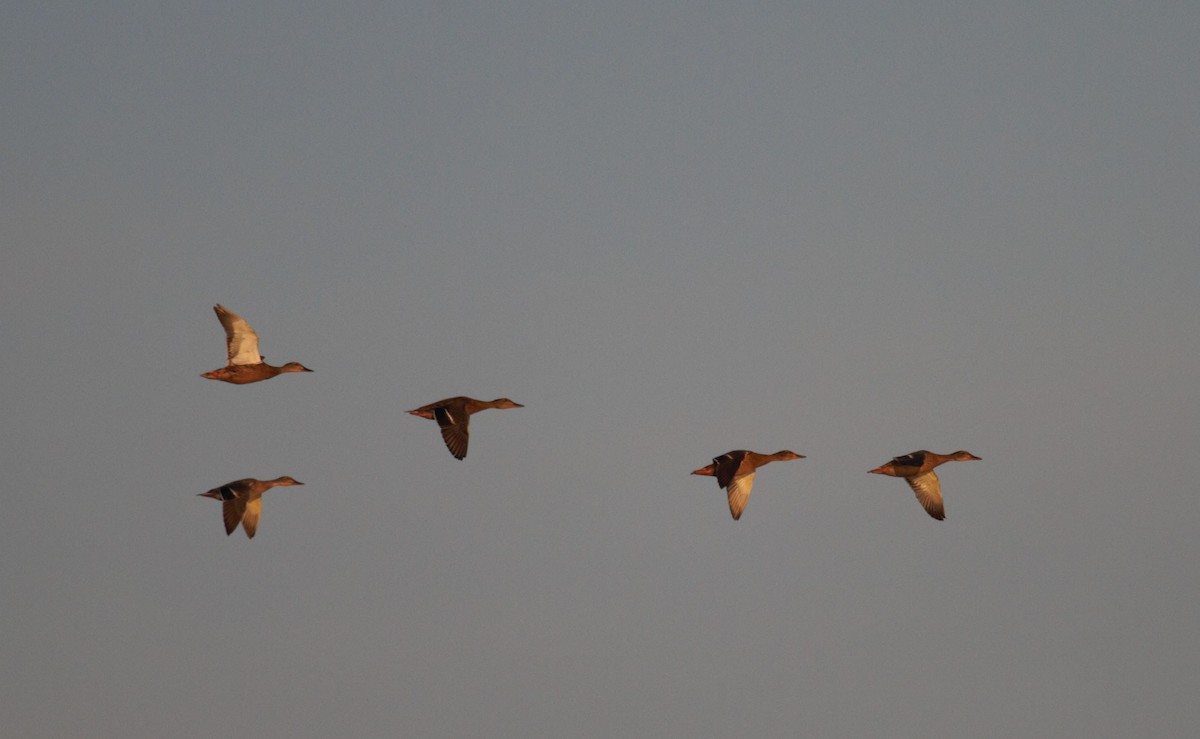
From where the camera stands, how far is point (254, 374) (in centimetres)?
4947

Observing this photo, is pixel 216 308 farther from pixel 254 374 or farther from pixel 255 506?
pixel 255 506

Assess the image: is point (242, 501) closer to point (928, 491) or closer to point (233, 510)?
point (233, 510)

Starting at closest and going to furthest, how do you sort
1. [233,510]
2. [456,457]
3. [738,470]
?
[456,457] < [233,510] < [738,470]

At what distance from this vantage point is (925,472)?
178ft

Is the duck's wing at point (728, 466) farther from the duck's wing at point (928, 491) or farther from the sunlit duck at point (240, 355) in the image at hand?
the sunlit duck at point (240, 355)

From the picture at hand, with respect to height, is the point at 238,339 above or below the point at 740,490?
above

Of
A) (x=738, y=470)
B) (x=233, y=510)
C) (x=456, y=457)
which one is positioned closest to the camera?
(x=456, y=457)

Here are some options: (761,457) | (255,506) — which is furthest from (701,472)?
(255,506)

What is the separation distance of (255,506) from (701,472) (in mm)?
12436

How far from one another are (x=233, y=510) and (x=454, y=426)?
689cm

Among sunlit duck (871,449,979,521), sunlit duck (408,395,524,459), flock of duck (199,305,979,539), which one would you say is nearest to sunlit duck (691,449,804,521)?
flock of duck (199,305,979,539)

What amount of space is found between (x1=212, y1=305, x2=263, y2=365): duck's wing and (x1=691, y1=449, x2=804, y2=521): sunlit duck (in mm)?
12706

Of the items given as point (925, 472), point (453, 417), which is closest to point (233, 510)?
point (453, 417)

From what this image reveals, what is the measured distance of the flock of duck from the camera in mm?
48750
